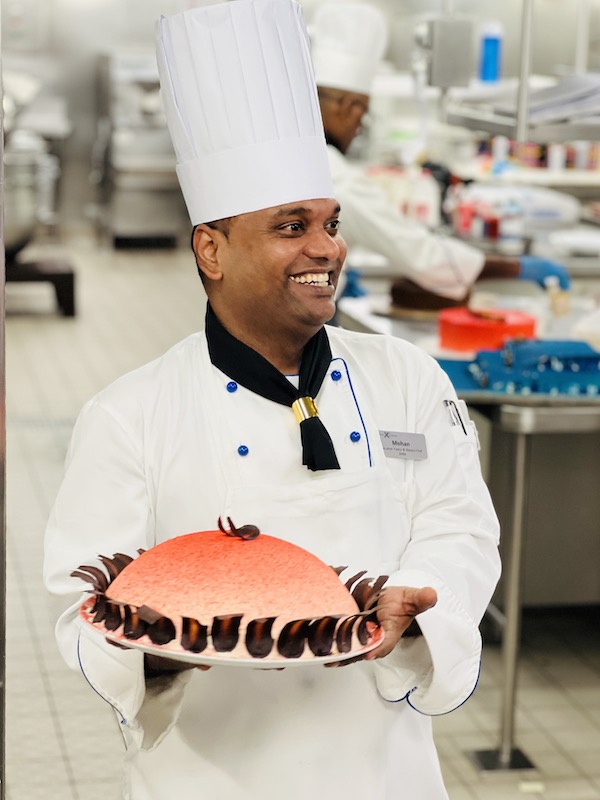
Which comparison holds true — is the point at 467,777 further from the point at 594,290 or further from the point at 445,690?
the point at 594,290

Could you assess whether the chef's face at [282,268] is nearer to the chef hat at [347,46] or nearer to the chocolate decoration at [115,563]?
the chocolate decoration at [115,563]

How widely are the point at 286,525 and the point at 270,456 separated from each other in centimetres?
8

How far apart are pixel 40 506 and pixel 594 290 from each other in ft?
6.96

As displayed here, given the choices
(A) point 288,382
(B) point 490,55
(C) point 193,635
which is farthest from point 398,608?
(B) point 490,55

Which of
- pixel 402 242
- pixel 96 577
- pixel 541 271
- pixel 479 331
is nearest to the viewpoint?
pixel 96 577

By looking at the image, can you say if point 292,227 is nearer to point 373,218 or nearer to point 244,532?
point 244,532

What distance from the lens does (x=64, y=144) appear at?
418 inches

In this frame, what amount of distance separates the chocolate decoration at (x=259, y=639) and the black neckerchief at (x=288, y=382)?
0.97 ft

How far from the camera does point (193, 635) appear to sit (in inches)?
47.0

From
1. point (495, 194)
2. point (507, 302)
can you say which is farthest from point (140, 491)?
point (495, 194)

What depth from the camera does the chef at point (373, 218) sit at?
141 inches

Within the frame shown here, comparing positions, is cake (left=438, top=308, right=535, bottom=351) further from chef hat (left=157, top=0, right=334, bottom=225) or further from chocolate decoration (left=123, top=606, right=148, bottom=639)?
chocolate decoration (left=123, top=606, right=148, bottom=639)

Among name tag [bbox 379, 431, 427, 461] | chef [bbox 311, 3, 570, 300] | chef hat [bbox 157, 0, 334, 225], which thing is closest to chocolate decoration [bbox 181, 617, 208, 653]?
name tag [bbox 379, 431, 427, 461]

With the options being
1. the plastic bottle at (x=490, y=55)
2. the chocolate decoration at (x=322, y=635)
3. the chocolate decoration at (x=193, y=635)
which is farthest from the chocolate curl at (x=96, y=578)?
the plastic bottle at (x=490, y=55)
